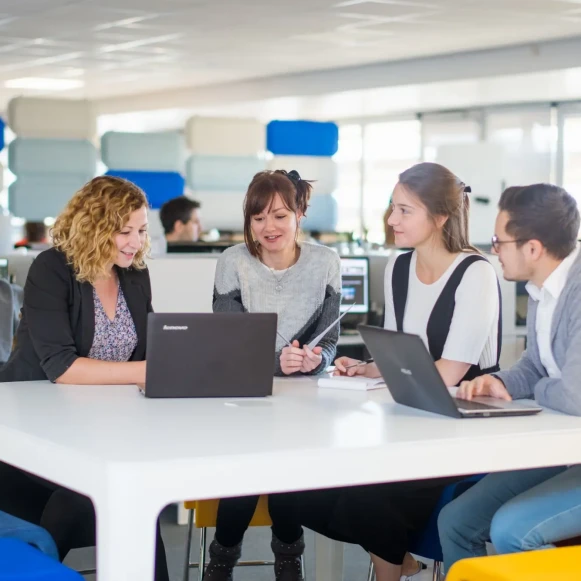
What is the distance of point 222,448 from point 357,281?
3.87 m

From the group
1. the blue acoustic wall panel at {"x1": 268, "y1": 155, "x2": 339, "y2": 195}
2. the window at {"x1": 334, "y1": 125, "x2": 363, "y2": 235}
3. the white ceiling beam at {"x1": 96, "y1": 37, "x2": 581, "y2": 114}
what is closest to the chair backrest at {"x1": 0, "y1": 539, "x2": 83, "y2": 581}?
the blue acoustic wall panel at {"x1": 268, "y1": 155, "x2": 339, "y2": 195}

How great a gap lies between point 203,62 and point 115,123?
15.5ft

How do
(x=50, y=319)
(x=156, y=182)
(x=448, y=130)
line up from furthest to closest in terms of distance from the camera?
(x=448, y=130) < (x=156, y=182) < (x=50, y=319)

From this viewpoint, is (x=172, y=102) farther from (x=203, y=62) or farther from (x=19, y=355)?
(x=19, y=355)

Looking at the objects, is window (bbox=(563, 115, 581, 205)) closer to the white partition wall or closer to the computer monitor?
the computer monitor

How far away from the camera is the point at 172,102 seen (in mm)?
13656

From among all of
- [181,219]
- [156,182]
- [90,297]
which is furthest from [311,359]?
[156,182]

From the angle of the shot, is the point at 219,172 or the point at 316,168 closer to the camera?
the point at 316,168

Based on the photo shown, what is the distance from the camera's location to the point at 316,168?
7.62 meters

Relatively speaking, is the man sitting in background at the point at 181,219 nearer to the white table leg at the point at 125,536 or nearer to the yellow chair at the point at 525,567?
the yellow chair at the point at 525,567

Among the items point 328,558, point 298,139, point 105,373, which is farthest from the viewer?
point 298,139

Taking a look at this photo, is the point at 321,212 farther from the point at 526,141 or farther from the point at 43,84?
the point at 43,84

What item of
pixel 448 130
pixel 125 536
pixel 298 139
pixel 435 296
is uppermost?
pixel 448 130

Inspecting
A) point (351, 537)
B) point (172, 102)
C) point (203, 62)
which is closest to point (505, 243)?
point (351, 537)
